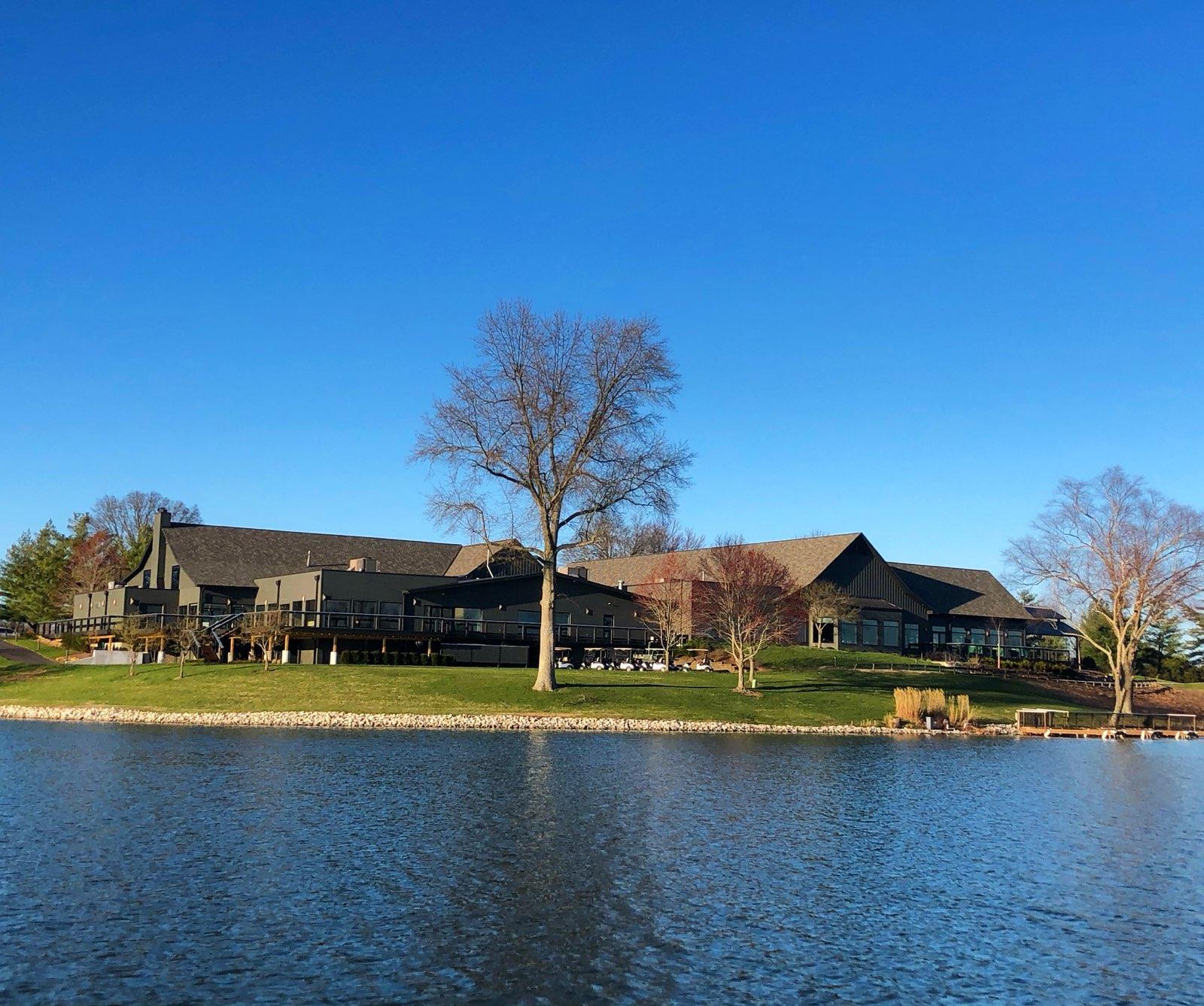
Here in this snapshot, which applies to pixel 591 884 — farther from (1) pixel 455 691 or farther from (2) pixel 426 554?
(2) pixel 426 554

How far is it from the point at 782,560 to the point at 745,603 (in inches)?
1058

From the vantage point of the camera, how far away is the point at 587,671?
59438 mm

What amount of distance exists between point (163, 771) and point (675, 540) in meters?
102

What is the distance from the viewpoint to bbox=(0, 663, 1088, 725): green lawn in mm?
46781

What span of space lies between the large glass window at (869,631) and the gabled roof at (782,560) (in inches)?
211

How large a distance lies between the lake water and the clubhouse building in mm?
25467

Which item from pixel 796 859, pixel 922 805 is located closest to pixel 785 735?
pixel 922 805

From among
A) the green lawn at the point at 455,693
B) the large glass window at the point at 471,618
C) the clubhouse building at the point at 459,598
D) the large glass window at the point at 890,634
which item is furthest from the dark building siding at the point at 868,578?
the large glass window at the point at 471,618

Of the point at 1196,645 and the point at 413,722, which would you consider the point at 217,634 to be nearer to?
the point at 413,722

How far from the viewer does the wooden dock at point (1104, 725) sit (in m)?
51.3

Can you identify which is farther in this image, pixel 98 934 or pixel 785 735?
pixel 785 735

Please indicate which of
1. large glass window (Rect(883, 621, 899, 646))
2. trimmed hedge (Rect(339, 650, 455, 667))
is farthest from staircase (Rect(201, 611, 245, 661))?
large glass window (Rect(883, 621, 899, 646))

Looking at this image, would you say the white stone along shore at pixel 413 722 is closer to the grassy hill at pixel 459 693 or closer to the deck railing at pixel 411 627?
the grassy hill at pixel 459 693

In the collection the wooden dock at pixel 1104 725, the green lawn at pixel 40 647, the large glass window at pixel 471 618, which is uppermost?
the large glass window at pixel 471 618
